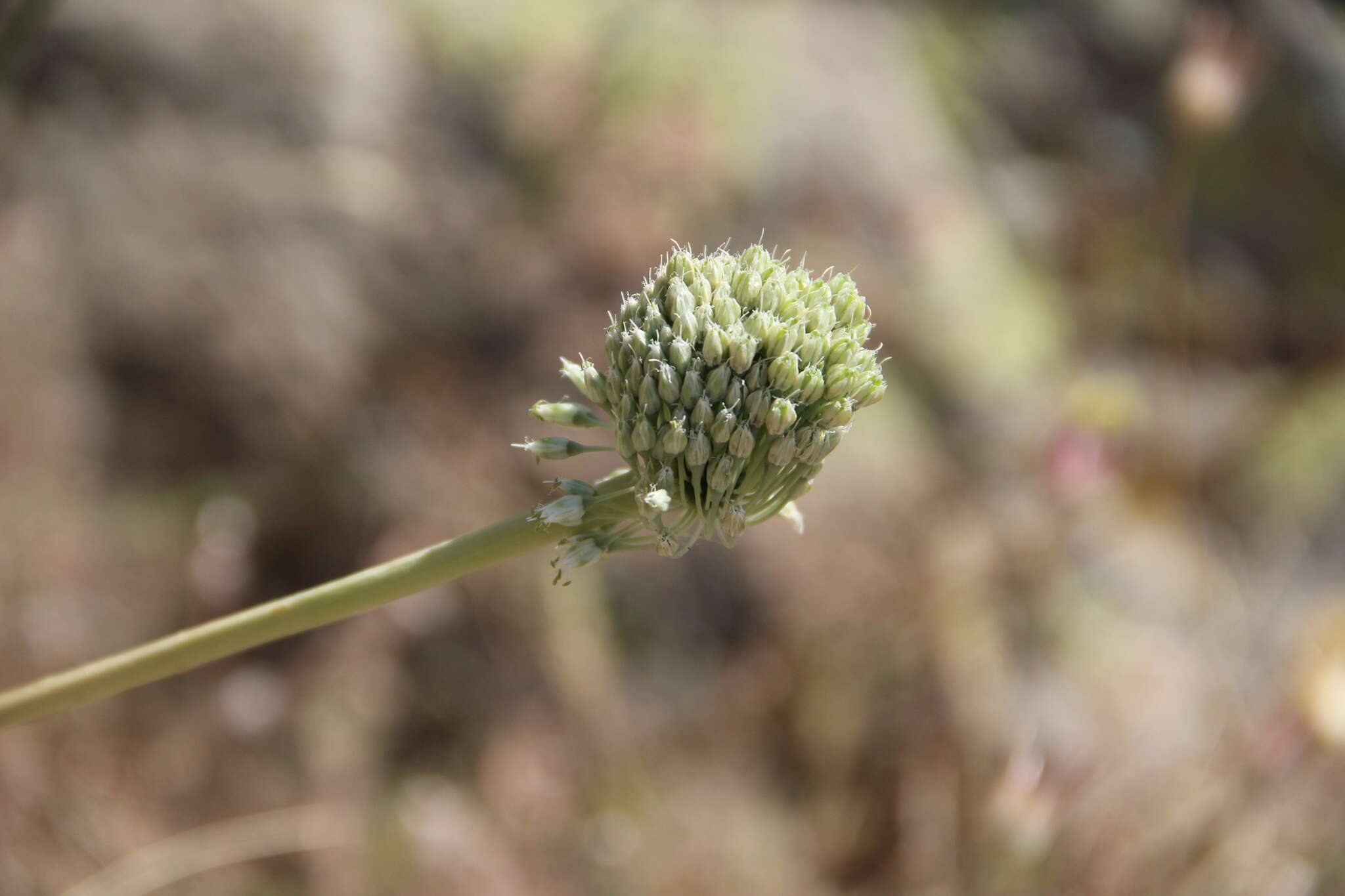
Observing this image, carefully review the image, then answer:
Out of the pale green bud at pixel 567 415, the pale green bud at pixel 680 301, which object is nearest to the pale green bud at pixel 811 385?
the pale green bud at pixel 680 301

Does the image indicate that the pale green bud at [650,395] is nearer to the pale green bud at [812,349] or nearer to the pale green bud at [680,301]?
the pale green bud at [680,301]

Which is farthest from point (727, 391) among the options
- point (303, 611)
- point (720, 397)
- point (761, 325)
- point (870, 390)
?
point (303, 611)

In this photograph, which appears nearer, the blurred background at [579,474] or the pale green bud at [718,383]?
the pale green bud at [718,383]

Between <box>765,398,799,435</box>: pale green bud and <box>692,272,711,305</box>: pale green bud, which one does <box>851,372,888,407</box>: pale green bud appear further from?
<box>692,272,711,305</box>: pale green bud

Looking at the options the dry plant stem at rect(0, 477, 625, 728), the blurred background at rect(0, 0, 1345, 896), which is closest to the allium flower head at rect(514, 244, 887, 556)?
the dry plant stem at rect(0, 477, 625, 728)

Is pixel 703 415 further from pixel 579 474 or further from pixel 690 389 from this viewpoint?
pixel 579 474

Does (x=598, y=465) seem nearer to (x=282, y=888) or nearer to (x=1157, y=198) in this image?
(x=282, y=888)
